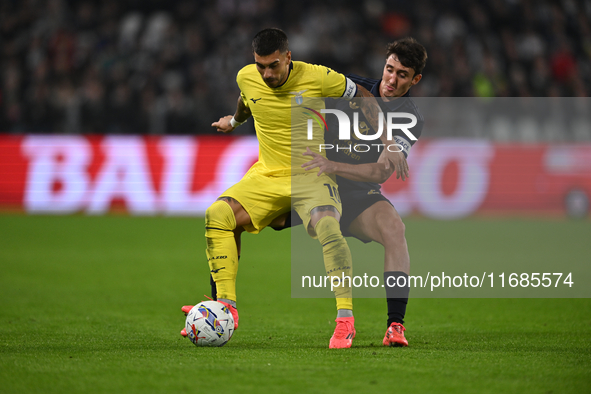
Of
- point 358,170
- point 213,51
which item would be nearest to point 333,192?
point 358,170

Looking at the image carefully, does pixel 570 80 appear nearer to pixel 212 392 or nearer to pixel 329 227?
pixel 329 227

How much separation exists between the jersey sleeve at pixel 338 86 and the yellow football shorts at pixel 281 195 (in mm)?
598

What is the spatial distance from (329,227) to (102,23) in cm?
1265

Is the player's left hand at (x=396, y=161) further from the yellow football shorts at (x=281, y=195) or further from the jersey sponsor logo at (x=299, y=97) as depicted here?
the jersey sponsor logo at (x=299, y=97)

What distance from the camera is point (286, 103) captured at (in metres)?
4.95

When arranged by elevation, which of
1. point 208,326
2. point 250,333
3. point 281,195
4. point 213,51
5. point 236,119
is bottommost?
point 250,333

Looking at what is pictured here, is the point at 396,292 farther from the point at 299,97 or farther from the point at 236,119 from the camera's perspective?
the point at 236,119

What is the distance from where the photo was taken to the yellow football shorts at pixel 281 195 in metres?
4.85

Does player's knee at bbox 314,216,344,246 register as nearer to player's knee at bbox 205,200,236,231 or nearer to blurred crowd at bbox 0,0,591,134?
player's knee at bbox 205,200,236,231

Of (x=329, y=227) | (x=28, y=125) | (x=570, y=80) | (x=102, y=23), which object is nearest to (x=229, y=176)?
(x=28, y=125)

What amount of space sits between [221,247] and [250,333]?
730 mm

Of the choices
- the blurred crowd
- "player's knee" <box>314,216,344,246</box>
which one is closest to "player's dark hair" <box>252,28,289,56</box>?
"player's knee" <box>314,216,344,246</box>

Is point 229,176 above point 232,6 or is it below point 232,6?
below

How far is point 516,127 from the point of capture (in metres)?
13.2
